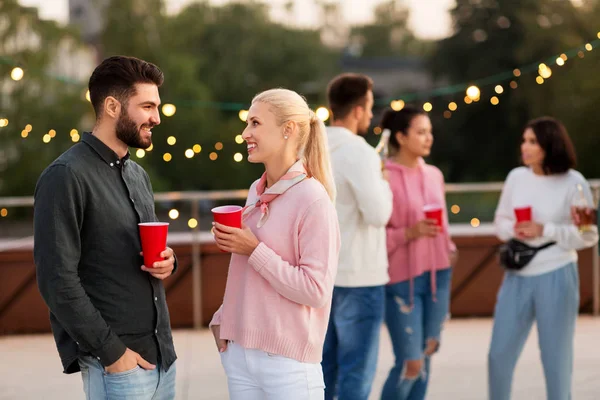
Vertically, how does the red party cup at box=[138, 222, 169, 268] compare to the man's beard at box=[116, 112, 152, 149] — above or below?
below

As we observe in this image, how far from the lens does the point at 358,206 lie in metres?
3.38

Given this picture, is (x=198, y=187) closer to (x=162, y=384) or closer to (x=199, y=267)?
(x=199, y=267)

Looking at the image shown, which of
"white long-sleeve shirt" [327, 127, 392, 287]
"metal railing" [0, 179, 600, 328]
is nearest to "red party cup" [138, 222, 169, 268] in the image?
"white long-sleeve shirt" [327, 127, 392, 287]

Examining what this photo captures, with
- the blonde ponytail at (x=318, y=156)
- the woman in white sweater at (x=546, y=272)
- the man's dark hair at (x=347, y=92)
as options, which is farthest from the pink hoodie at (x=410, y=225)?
the blonde ponytail at (x=318, y=156)

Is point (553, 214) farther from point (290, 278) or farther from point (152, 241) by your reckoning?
point (152, 241)

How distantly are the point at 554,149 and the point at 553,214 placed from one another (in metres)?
0.27

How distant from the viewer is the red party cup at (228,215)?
86.7 inches

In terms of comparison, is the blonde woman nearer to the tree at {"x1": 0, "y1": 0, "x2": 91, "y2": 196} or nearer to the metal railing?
the metal railing

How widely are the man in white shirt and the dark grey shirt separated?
3.66 ft

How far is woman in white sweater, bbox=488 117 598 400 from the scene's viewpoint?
11.9 feet

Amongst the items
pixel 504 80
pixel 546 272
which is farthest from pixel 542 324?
pixel 504 80

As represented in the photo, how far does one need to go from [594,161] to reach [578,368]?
24869 millimetres

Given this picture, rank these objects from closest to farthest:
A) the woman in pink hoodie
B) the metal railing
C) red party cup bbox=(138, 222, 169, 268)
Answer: red party cup bbox=(138, 222, 169, 268) < the woman in pink hoodie < the metal railing

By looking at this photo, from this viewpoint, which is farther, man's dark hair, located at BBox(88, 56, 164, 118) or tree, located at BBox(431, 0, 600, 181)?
tree, located at BBox(431, 0, 600, 181)
